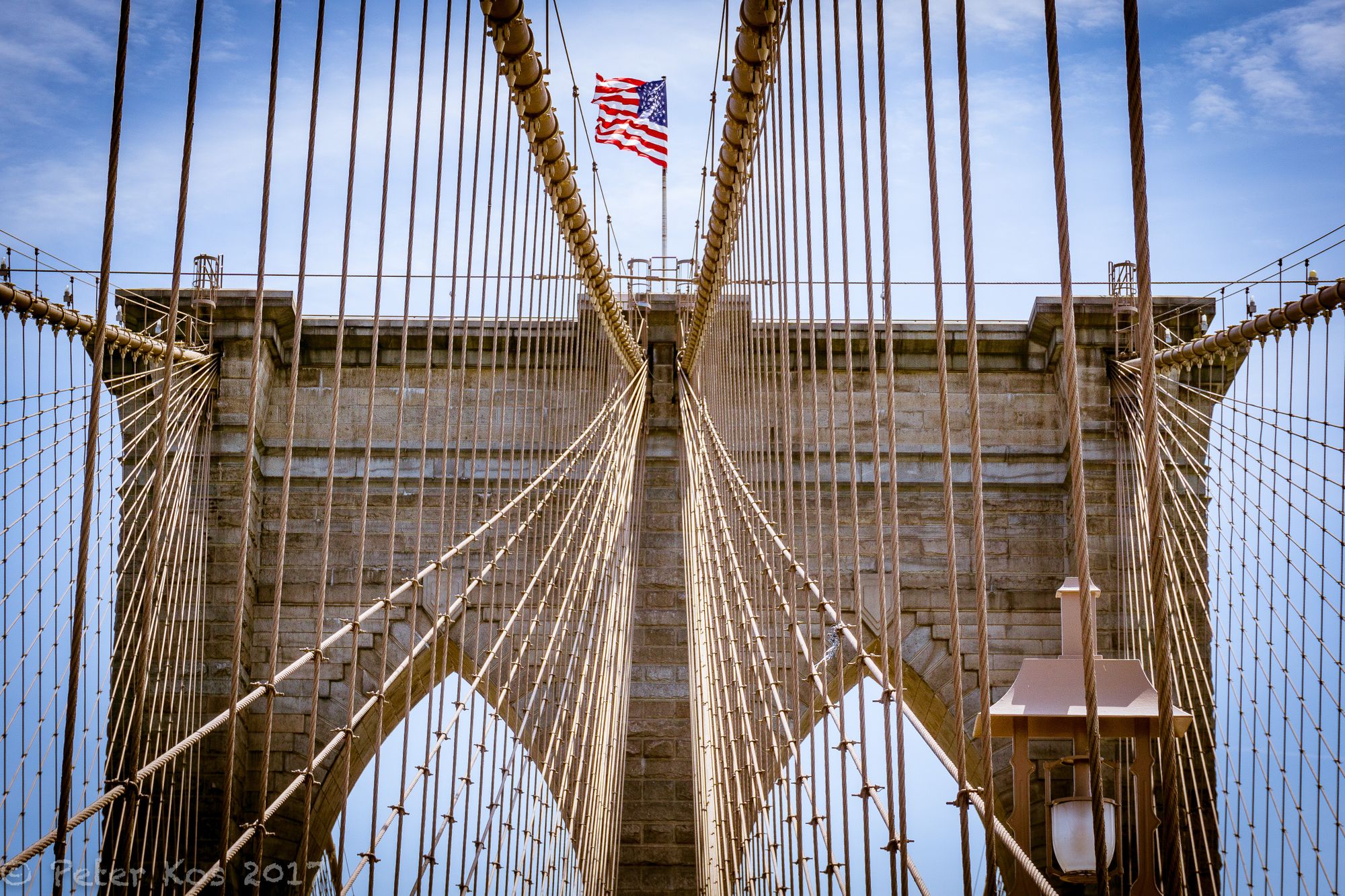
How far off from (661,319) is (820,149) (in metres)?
5.78

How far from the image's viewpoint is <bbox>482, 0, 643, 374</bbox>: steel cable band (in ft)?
10.2

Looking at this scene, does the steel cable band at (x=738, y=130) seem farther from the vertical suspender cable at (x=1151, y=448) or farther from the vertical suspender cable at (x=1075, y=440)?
the vertical suspender cable at (x=1151, y=448)

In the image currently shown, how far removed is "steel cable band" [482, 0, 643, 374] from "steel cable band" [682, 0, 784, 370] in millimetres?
531

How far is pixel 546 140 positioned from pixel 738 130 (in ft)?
2.16

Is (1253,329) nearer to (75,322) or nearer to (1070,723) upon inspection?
(1070,723)

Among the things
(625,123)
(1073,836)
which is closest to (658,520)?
(625,123)

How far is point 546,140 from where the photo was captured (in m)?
4.10

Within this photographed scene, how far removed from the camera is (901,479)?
8.04 m

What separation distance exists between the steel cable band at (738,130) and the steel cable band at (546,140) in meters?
0.53

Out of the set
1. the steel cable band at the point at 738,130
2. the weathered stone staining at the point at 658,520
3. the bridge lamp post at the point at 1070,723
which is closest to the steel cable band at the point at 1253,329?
the weathered stone staining at the point at 658,520

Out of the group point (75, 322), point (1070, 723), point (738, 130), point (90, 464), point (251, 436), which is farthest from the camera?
point (75, 322)

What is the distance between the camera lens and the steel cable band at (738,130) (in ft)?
10.1

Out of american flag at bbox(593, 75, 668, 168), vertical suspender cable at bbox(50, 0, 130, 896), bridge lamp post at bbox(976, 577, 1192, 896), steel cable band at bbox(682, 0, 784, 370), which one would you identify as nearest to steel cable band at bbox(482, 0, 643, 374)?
steel cable band at bbox(682, 0, 784, 370)

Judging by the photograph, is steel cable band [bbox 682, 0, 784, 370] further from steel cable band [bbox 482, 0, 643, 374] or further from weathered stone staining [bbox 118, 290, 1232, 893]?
weathered stone staining [bbox 118, 290, 1232, 893]
